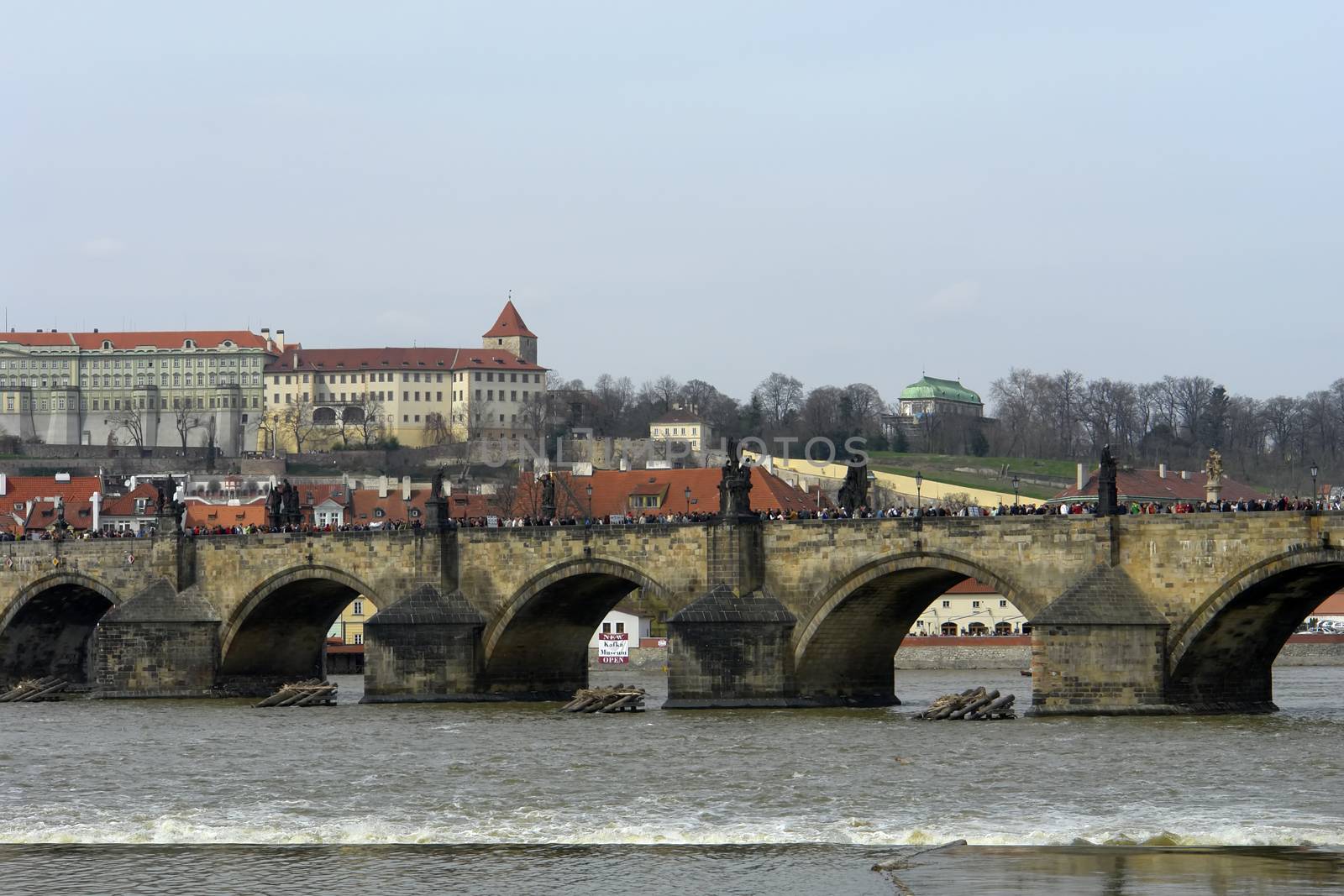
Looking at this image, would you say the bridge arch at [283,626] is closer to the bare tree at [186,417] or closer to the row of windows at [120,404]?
the bare tree at [186,417]

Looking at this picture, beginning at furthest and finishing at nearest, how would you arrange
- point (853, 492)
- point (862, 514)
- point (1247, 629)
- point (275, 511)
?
point (275, 511)
point (853, 492)
point (862, 514)
point (1247, 629)

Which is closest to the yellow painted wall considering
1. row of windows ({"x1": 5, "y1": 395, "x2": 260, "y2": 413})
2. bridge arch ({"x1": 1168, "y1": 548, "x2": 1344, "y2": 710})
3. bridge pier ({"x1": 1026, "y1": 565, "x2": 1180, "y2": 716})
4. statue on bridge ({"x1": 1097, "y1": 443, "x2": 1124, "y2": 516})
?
row of windows ({"x1": 5, "y1": 395, "x2": 260, "y2": 413})

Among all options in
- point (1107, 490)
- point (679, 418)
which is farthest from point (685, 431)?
point (1107, 490)

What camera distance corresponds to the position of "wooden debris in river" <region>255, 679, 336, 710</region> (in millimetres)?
57094

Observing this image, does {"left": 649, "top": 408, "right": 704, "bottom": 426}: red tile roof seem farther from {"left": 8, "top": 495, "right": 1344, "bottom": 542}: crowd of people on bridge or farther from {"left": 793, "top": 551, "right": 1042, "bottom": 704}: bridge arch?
{"left": 793, "top": 551, "right": 1042, "bottom": 704}: bridge arch

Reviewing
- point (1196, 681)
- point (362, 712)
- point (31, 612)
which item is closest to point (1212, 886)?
point (1196, 681)

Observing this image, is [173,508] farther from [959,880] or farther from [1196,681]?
[959,880]

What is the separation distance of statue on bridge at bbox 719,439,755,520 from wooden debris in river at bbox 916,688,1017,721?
21.1 ft

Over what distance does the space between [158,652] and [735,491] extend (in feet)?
60.8

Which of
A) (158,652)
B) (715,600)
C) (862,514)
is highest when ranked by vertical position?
(862,514)

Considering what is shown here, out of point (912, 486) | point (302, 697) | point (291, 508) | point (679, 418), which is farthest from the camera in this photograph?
point (679, 418)

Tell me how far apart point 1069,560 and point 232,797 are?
63.0 feet

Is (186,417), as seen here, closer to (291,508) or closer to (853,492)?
(291,508)

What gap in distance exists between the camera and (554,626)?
57.3 metres
